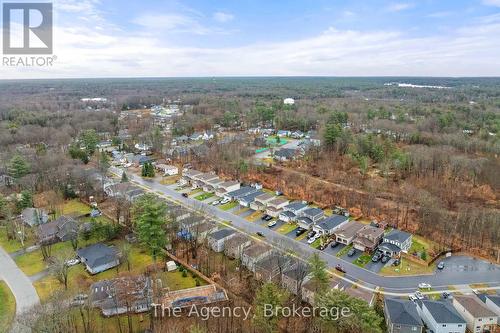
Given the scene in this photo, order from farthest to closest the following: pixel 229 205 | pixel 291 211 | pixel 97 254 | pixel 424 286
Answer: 1. pixel 229 205
2. pixel 291 211
3. pixel 97 254
4. pixel 424 286

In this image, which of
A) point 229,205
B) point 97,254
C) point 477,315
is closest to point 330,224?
point 229,205

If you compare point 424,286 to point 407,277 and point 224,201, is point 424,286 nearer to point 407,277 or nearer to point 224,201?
point 407,277

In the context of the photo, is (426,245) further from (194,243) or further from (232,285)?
(194,243)

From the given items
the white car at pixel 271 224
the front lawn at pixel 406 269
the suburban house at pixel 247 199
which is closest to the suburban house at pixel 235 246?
the white car at pixel 271 224

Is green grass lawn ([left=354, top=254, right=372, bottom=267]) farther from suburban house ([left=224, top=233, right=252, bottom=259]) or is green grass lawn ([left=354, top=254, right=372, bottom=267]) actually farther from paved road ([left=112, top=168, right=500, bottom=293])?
suburban house ([left=224, top=233, right=252, bottom=259])

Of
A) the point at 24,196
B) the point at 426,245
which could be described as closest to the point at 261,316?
the point at 426,245

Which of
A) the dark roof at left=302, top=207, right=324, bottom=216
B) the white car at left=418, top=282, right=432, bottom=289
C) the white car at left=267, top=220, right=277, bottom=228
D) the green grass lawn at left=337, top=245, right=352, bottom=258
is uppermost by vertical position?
the dark roof at left=302, top=207, right=324, bottom=216

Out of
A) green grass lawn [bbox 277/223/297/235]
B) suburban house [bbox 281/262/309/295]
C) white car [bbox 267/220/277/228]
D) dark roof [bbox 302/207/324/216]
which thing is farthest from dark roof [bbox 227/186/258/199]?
suburban house [bbox 281/262/309/295]

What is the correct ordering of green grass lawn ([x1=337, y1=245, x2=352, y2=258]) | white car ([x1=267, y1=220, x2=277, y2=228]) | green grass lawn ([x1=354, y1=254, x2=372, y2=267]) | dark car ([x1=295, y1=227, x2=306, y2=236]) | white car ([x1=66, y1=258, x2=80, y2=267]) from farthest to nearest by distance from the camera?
white car ([x1=267, y1=220, x2=277, y2=228])
dark car ([x1=295, y1=227, x2=306, y2=236])
green grass lawn ([x1=337, y1=245, x2=352, y2=258])
white car ([x1=66, y1=258, x2=80, y2=267])
green grass lawn ([x1=354, y1=254, x2=372, y2=267])
